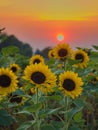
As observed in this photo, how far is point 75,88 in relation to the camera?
471cm

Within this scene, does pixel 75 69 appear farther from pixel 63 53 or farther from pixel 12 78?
pixel 12 78

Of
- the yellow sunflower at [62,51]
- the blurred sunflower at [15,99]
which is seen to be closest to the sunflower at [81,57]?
the yellow sunflower at [62,51]

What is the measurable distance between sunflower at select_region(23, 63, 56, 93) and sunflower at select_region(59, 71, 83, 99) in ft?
0.30

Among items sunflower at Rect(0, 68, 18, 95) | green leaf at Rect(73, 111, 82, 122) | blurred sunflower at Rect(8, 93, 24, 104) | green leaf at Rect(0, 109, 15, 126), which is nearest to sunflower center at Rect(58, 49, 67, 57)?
blurred sunflower at Rect(8, 93, 24, 104)

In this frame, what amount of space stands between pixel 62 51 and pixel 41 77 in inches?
76.0

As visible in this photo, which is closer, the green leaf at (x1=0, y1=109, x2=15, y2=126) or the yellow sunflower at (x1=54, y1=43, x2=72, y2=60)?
the green leaf at (x1=0, y1=109, x2=15, y2=126)

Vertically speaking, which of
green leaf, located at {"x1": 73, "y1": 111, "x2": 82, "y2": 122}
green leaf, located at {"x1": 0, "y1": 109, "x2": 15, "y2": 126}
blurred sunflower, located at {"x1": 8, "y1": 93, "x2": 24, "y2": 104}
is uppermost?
blurred sunflower, located at {"x1": 8, "y1": 93, "x2": 24, "y2": 104}

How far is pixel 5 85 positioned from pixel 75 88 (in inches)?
26.6

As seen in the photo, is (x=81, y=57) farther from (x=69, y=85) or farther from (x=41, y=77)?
(x=41, y=77)

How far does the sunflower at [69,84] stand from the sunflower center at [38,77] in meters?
0.18

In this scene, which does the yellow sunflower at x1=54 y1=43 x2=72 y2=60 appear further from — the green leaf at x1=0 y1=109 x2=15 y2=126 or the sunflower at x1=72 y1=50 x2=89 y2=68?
the green leaf at x1=0 y1=109 x2=15 y2=126

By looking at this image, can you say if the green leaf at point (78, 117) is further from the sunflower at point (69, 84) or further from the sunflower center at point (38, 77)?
the sunflower center at point (38, 77)

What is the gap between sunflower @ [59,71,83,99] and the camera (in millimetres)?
4602

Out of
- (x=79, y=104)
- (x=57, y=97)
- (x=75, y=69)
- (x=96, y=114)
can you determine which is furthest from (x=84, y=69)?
(x=57, y=97)
